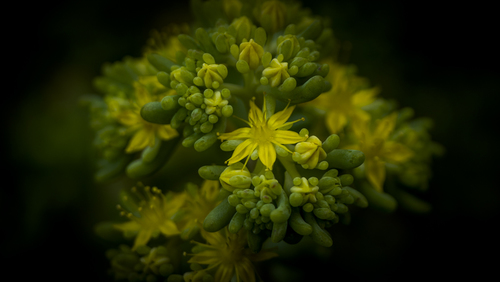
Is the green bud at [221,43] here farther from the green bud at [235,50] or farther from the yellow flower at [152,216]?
the yellow flower at [152,216]

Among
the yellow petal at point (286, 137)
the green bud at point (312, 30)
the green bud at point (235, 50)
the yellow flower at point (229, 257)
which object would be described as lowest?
the yellow flower at point (229, 257)

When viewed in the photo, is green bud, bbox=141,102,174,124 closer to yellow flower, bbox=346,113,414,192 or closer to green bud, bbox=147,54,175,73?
green bud, bbox=147,54,175,73

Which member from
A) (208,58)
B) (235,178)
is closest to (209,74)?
(208,58)

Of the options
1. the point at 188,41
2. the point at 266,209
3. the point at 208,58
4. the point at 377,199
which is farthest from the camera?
the point at 377,199

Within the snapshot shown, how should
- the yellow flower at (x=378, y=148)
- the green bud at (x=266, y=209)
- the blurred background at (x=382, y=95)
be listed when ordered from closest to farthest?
1. the green bud at (x=266, y=209)
2. the yellow flower at (x=378, y=148)
3. the blurred background at (x=382, y=95)

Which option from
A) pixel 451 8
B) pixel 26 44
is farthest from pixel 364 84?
pixel 26 44

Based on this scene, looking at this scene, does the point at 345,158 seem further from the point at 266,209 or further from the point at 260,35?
the point at 260,35

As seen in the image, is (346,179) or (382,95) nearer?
(346,179)

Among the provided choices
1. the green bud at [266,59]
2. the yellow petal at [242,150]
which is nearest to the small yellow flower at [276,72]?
the green bud at [266,59]
